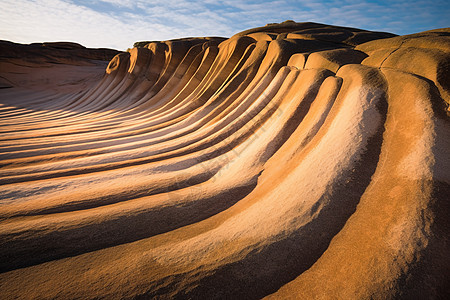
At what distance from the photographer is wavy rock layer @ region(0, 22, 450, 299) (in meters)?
0.91

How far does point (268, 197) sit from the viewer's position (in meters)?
1.41

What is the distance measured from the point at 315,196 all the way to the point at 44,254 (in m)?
1.44

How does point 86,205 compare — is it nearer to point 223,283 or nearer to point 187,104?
point 223,283

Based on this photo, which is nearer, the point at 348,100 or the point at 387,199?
the point at 387,199

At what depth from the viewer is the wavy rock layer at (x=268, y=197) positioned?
35.9 inches

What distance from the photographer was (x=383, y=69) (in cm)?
194

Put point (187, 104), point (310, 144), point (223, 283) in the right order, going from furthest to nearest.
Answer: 1. point (187, 104)
2. point (310, 144)
3. point (223, 283)

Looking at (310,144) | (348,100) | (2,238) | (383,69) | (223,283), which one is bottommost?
(223,283)

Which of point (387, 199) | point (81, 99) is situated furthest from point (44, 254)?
point (81, 99)

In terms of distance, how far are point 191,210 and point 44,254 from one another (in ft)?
2.52

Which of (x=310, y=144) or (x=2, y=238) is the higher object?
(x=310, y=144)

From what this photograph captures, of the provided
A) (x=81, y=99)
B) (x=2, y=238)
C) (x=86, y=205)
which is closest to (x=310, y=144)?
(x=86, y=205)

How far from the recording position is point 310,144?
169cm

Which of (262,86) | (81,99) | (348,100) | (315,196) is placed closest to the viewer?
(315,196)
